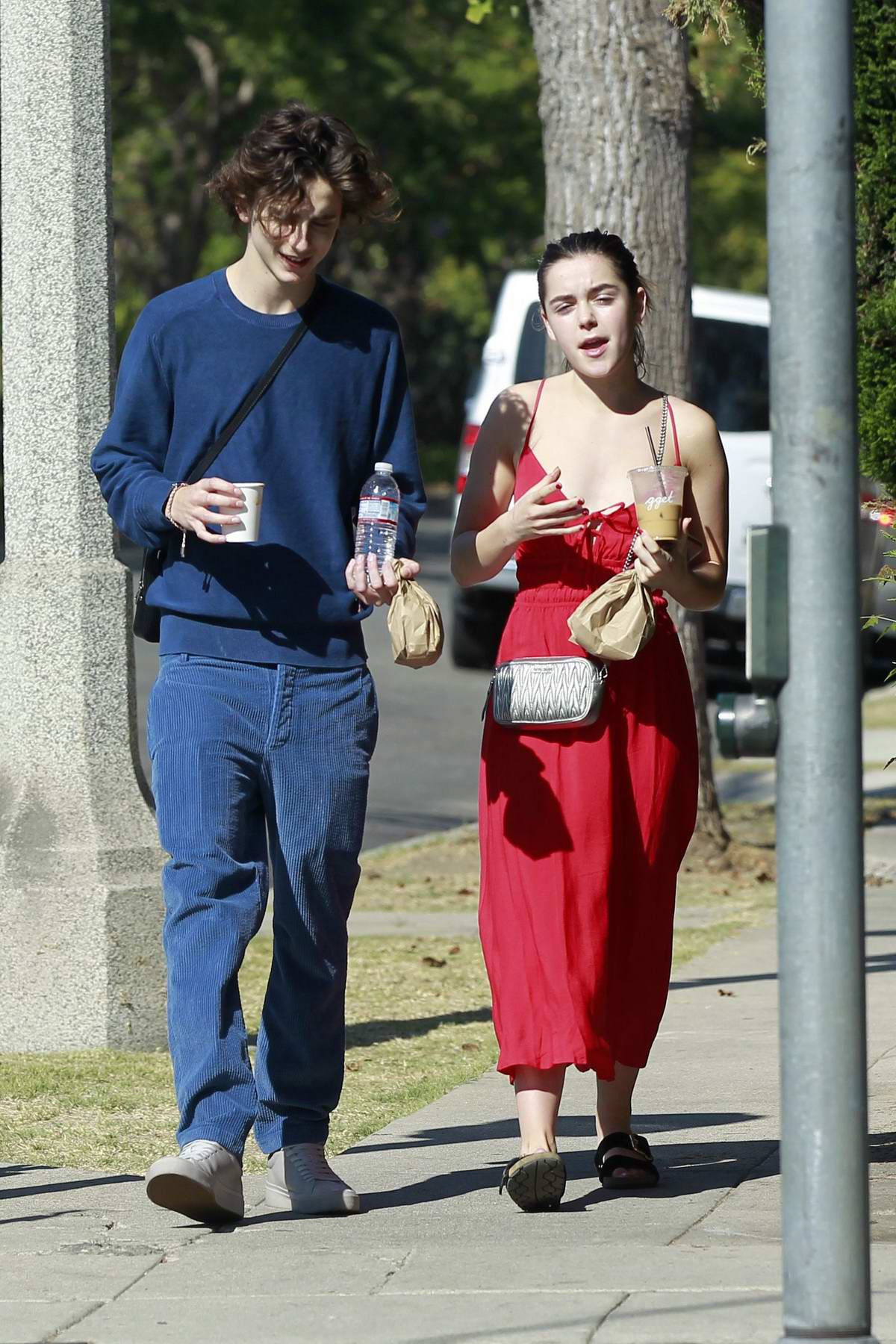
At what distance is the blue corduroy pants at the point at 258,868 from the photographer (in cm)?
442

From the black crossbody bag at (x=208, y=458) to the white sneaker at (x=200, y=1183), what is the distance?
3.29ft

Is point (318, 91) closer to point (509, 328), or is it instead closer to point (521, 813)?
point (509, 328)

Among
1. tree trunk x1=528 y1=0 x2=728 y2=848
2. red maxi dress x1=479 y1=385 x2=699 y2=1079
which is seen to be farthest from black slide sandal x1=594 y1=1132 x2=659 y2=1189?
tree trunk x1=528 y1=0 x2=728 y2=848

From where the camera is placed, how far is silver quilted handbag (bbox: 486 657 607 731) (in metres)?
4.59

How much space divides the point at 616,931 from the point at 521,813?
0.31 m

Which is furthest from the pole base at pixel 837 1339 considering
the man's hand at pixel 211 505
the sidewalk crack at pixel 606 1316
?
the man's hand at pixel 211 505

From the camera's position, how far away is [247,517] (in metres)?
4.25

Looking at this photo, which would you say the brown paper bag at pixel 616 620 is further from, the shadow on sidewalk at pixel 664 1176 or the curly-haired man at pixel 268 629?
the shadow on sidewalk at pixel 664 1176

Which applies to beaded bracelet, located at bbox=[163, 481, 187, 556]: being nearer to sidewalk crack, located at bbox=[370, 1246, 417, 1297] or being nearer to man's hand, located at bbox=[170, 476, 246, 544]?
man's hand, located at bbox=[170, 476, 246, 544]

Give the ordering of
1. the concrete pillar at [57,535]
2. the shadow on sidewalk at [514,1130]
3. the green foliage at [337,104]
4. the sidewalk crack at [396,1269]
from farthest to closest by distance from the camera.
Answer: the green foliage at [337,104], the concrete pillar at [57,535], the shadow on sidewalk at [514,1130], the sidewalk crack at [396,1269]

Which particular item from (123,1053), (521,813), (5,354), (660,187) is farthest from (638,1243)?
(660,187)

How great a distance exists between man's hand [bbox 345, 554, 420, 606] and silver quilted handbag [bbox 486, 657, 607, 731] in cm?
38

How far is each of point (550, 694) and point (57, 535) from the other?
2.46 metres

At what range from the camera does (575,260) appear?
15.4 ft
